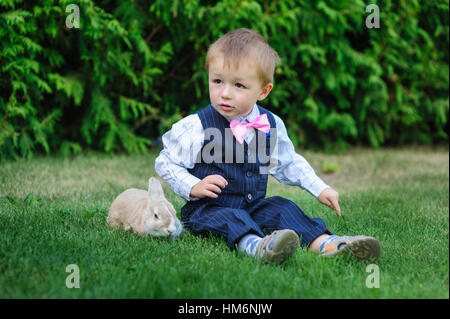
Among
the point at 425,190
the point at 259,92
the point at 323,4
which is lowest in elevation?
the point at 425,190

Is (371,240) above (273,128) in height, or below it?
below

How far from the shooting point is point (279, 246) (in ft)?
7.31

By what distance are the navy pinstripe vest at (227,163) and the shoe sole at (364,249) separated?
2.24ft

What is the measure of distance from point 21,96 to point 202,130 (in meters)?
2.71

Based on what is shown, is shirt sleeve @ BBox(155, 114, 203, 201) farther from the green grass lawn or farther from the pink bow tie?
the green grass lawn

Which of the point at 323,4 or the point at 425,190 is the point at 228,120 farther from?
the point at 323,4

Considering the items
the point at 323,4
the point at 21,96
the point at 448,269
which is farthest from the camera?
the point at 323,4

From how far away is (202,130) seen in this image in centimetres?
281

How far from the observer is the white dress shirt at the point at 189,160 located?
8.93 feet

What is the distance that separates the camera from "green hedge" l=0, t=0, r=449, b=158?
187 inches

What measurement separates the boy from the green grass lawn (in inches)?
7.7

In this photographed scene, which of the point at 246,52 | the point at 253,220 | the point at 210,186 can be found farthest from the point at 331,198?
the point at 246,52

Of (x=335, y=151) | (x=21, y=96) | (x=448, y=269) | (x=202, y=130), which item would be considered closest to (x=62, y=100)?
(x=21, y=96)

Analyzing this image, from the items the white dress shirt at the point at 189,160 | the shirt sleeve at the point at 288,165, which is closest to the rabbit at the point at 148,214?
the white dress shirt at the point at 189,160
